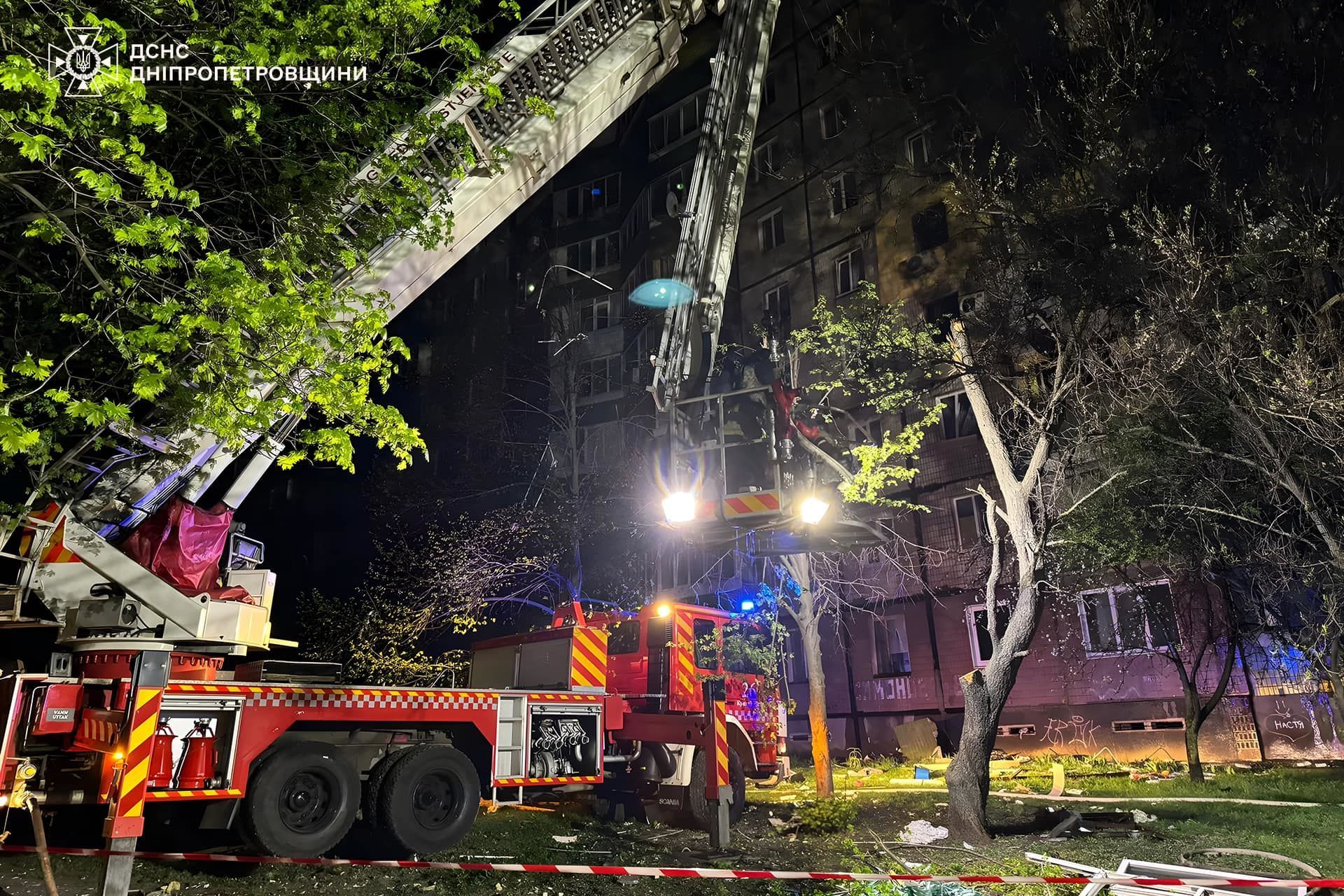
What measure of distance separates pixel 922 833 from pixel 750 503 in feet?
16.2

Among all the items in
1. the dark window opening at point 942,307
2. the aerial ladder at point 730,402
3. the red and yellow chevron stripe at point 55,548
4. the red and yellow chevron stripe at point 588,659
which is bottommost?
the red and yellow chevron stripe at point 588,659

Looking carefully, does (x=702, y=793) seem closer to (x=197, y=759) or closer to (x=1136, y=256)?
(x=197, y=759)

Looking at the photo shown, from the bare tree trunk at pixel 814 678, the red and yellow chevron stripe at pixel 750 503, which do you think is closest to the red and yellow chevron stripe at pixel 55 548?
the red and yellow chevron stripe at pixel 750 503

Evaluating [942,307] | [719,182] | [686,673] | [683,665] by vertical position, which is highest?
[942,307]

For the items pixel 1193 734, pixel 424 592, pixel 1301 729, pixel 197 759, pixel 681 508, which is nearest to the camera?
pixel 197 759

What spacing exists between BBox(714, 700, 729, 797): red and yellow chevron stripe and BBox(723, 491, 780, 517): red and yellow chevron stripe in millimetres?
2344

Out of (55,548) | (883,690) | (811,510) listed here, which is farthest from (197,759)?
(883,690)

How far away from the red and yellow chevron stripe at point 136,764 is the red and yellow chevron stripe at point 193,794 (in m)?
0.35

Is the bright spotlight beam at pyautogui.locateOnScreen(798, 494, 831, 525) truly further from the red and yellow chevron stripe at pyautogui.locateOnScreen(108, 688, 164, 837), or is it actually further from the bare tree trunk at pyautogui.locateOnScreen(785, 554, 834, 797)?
the red and yellow chevron stripe at pyautogui.locateOnScreen(108, 688, 164, 837)

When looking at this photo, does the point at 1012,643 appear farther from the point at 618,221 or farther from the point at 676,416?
the point at 618,221

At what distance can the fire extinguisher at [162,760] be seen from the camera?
6.31 metres

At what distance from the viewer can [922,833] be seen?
9.59m

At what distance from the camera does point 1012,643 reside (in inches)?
394

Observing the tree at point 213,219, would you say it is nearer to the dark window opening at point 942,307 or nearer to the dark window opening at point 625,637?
the dark window opening at point 625,637
